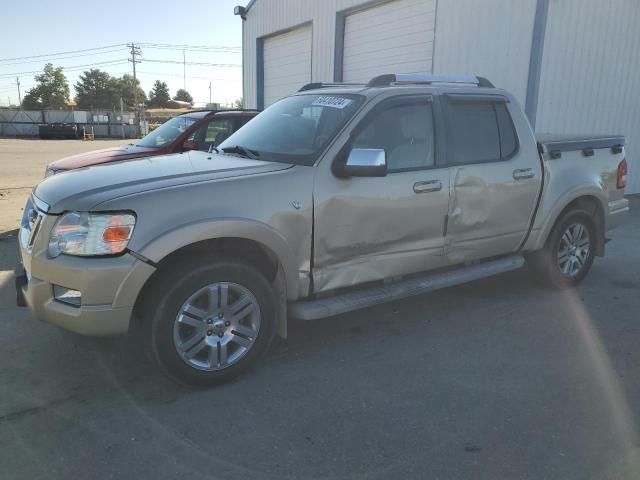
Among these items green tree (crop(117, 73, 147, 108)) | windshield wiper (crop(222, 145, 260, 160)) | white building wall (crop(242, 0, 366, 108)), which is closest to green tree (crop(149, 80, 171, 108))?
green tree (crop(117, 73, 147, 108))

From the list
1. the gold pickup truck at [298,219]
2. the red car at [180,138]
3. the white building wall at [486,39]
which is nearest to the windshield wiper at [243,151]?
the gold pickup truck at [298,219]

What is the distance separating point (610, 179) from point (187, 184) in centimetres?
429

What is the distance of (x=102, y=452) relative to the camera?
2.68 meters

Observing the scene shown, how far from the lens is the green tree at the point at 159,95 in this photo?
111688mm

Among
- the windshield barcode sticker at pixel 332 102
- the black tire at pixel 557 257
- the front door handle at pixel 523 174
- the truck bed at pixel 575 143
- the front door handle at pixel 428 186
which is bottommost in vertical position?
the black tire at pixel 557 257

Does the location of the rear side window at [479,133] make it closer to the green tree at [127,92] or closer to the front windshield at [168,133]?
the front windshield at [168,133]

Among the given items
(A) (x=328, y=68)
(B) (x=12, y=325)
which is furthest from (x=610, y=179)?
(A) (x=328, y=68)

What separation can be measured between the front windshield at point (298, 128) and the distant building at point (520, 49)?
5.94m

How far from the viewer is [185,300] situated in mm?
3084

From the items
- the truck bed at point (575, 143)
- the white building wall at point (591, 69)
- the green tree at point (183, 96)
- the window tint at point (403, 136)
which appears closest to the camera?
the window tint at point (403, 136)

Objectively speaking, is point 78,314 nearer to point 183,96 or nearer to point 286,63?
point 286,63

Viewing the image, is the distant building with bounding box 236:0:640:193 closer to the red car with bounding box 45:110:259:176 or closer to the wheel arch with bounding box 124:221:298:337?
the red car with bounding box 45:110:259:176

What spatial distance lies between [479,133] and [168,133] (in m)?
5.13

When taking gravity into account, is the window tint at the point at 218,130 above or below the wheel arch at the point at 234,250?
above
